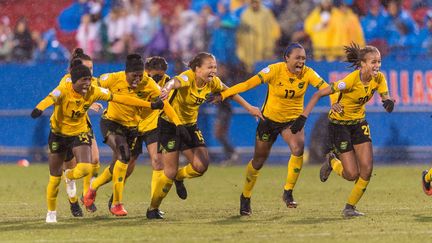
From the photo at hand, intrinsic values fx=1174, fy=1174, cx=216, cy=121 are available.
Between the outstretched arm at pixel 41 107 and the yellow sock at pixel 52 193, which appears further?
the yellow sock at pixel 52 193

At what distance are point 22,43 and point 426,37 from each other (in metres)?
8.21

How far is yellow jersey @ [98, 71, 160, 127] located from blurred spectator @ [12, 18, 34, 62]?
9259 mm

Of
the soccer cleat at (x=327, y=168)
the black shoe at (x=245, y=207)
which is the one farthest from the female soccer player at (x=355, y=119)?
the black shoe at (x=245, y=207)

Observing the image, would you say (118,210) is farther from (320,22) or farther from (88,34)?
(88,34)

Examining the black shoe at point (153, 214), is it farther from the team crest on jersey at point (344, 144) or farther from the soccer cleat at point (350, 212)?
the team crest on jersey at point (344, 144)

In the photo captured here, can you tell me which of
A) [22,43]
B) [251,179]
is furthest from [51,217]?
[22,43]

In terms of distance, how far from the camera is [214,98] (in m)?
13.7

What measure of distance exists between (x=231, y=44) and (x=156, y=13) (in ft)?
7.10

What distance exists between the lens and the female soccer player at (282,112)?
1434cm

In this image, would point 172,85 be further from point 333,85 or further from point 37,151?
point 37,151

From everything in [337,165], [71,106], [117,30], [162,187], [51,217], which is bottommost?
[51,217]

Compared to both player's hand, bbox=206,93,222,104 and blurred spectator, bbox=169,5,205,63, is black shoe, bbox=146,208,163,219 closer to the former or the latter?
player's hand, bbox=206,93,222,104

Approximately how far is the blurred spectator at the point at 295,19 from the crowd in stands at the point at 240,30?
20 mm

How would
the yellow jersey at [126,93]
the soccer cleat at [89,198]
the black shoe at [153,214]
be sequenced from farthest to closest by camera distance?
the soccer cleat at [89,198]
the yellow jersey at [126,93]
the black shoe at [153,214]
